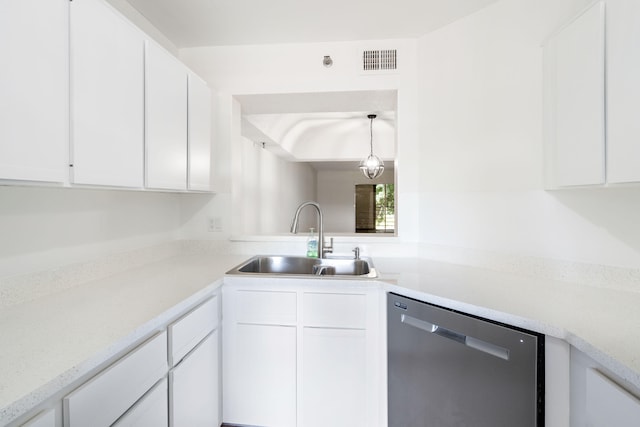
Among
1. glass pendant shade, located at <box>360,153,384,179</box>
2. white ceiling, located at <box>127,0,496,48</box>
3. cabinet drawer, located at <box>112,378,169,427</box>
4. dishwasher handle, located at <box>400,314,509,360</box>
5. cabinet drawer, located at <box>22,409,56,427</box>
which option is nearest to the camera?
cabinet drawer, located at <box>22,409,56,427</box>

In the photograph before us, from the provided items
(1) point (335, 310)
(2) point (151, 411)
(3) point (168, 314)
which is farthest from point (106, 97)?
(1) point (335, 310)

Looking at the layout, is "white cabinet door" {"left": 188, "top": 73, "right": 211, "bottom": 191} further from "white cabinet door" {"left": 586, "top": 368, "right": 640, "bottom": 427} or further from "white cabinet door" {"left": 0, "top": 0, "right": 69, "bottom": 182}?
"white cabinet door" {"left": 586, "top": 368, "right": 640, "bottom": 427}

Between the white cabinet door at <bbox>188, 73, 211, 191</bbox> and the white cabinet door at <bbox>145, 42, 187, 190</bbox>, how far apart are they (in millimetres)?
66

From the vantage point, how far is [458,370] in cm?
120

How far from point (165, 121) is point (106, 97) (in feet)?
1.23

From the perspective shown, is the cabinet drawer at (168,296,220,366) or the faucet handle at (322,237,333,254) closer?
the cabinet drawer at (168,296,220,366)

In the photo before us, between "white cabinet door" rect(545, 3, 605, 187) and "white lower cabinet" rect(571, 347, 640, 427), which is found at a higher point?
"white cabinet door" rect(545, 3, 605, 187)

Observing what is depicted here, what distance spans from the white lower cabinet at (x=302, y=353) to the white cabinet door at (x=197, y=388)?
0.10m

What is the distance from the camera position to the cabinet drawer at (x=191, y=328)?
1.19 m

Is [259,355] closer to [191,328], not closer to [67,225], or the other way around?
[191,328]

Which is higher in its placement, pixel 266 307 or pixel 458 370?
pixel 266 307

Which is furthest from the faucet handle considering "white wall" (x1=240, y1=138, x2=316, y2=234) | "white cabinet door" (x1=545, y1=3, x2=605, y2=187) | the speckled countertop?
"white cabinet door" (x1=545, y1=3, x2=605, y2=187)

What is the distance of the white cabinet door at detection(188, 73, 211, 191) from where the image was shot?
5.90 ft

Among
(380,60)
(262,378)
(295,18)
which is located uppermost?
(295,18)
